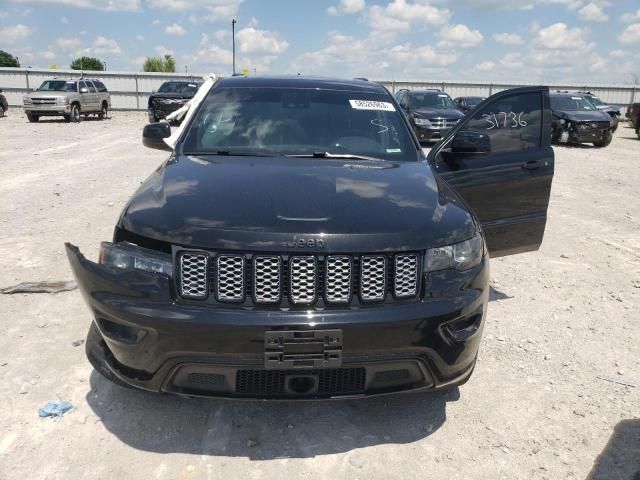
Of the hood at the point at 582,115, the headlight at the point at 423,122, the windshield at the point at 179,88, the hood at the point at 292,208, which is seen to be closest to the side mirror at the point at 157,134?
the hood at the point at 292,208

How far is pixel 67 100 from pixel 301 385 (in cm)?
2375

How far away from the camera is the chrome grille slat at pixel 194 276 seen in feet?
7.67

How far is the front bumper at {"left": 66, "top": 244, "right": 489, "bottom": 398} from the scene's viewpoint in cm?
227

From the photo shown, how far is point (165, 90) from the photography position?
78.0 feet

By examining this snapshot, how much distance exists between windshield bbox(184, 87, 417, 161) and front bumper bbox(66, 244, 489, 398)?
1.32 meters

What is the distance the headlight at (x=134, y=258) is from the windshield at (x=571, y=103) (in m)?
17.5

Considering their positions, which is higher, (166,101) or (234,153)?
(166,101)

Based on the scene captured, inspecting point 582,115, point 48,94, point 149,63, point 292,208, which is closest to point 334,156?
point 292,208

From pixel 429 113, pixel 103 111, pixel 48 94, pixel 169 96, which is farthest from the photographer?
pixel 103 111

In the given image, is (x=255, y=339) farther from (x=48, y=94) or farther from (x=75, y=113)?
(x=75, y=113)

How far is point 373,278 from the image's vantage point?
2.38 meters

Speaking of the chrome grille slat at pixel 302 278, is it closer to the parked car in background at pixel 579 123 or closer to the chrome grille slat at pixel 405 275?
the chrome grille slat at pixel 405 275

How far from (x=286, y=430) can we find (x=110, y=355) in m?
Result: 0.93

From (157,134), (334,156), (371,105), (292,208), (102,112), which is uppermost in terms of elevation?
(102,112)
